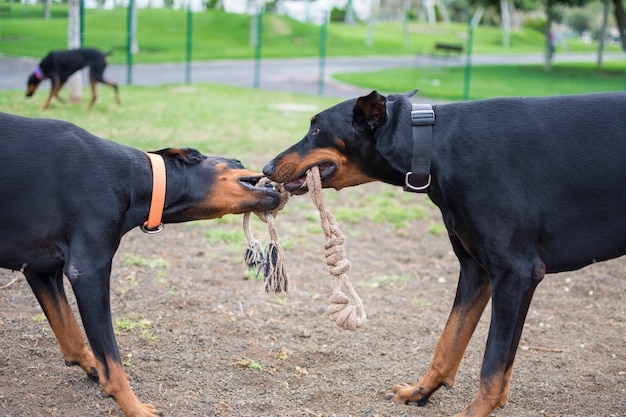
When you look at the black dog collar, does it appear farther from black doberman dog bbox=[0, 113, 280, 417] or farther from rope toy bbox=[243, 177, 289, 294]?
black doberman dog bbox=[0, 113, 280, 417]

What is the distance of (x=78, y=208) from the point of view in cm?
377

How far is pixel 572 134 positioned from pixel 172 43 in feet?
105

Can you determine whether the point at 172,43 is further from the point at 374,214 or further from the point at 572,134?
the point at 572,134

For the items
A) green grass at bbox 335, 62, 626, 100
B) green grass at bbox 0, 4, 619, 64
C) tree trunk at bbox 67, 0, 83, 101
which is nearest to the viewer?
tree trunk at bbox 67, 0, 83, 101

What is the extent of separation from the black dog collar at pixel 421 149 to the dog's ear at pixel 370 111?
0.59 ft

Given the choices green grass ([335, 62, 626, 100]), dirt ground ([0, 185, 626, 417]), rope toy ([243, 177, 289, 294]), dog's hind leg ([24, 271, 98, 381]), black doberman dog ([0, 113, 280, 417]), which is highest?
green grass ([335, 62, 626, 100])

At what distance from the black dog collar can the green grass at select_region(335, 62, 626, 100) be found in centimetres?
1723

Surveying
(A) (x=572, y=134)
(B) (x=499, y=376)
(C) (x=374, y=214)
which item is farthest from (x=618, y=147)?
(C) (x=374, y=214)

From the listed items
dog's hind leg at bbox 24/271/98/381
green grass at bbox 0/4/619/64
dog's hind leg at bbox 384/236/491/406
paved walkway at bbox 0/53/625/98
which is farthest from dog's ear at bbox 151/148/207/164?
green grass at bbox 0/4/619/64

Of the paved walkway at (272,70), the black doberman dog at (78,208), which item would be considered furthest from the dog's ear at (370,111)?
the paved walkway at (272,70)

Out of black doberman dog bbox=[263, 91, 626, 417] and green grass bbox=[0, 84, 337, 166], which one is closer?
black doberman dog bbox=[263, 91, 626, 417]

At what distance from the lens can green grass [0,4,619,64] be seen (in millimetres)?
20859

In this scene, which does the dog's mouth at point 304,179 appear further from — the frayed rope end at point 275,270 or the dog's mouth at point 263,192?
the frayed rope end at point 275,270

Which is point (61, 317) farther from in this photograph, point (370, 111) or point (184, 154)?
point (370, 111)
